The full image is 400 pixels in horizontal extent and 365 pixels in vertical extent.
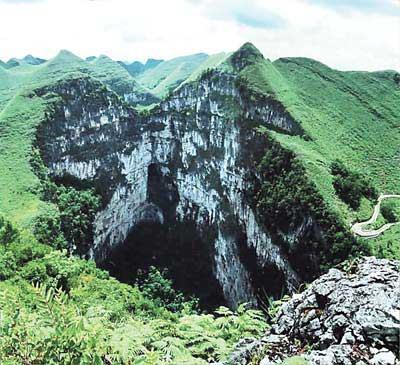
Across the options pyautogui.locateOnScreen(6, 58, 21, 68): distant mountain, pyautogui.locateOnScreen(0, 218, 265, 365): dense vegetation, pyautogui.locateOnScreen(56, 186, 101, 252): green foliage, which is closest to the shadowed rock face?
pyautogui.locateOnScreen(56, 186, 101, 252): green foliage

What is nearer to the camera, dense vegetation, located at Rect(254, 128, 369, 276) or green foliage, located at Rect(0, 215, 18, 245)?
green foliage, located at Rect(0, 215, 18, 245)

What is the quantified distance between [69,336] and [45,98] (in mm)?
57496

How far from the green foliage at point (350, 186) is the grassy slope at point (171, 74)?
219 ft

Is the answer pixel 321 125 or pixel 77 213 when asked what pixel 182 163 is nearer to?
pixel 77 213

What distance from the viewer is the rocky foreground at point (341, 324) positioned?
6.09 meters

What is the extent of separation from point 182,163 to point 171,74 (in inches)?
2718

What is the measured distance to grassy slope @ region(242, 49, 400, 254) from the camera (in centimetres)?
4309

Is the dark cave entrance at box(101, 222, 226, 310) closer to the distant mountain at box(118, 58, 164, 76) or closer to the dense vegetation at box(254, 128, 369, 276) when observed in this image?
the dense vegetation at box(254, 128, 369, 276)

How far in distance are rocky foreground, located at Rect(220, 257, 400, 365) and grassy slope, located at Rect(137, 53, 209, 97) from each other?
98.3 metres

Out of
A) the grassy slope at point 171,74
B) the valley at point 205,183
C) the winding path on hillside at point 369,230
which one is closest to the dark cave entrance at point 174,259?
the valley at point 205,183

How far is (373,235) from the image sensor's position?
3450cm

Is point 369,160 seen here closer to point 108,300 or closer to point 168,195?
point 168,195

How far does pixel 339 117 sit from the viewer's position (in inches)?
2122

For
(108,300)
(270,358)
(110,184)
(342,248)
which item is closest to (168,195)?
(110,184)
